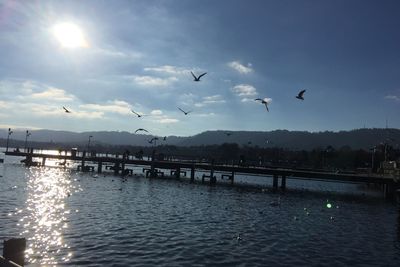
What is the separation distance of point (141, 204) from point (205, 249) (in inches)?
696

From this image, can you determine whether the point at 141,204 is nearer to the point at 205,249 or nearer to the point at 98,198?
Result: the point at 98,198

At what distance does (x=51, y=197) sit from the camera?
3966 cm

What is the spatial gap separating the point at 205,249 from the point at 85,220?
395 inches

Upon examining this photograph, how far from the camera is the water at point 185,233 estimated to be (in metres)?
19.9

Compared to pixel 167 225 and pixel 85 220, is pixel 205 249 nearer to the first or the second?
pixel 167 225

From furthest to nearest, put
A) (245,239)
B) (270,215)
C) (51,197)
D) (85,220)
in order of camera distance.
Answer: (51,197), (270,215), (85,220), (245,239)

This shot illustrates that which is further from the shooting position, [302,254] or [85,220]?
[85,220]

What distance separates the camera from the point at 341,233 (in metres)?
29.7

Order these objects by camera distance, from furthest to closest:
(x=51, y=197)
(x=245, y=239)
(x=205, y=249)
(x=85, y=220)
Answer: (x=51, y=197) → (x=85, y=220) → (x=245, y=239) → (x=205, y=249)

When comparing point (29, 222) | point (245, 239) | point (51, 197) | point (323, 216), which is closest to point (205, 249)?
point (245, 239)

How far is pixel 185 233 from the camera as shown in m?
25.6

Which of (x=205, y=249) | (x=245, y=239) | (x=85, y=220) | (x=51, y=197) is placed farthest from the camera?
(x=51, y=197)

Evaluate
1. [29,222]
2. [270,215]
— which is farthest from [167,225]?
[270,215]

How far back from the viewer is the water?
65.4 feet
